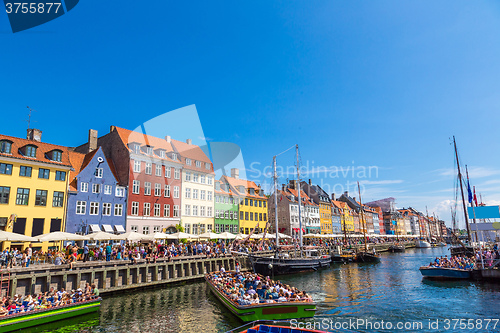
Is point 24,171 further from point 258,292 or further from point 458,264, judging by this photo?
point 458,264

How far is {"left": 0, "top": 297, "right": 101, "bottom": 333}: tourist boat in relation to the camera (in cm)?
1677

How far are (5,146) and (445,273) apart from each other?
153ft

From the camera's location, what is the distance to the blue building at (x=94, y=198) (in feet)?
124

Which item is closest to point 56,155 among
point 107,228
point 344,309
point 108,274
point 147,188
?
point 107,228

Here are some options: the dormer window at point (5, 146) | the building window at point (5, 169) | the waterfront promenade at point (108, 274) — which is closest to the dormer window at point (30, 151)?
the dormer window at point (5, 146)

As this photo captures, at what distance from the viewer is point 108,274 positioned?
91.2 ft

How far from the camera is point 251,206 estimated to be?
223 ft

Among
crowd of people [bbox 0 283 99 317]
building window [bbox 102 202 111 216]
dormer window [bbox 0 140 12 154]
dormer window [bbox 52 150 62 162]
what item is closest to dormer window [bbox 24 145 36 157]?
dormer window [bbox 0 140 12 154]

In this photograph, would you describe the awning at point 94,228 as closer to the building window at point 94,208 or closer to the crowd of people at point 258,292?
the building window at point 94,208

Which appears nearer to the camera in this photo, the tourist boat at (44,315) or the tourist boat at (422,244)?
the tourist boat at (44,315)

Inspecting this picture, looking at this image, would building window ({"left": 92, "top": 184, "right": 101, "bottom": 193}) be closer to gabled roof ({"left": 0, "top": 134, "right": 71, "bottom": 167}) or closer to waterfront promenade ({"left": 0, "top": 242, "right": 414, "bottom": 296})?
gabled roof ({"left": 0, "top": 134, "right": 71, "bottom": 167})

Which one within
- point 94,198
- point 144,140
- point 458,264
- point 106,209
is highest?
point 144,140

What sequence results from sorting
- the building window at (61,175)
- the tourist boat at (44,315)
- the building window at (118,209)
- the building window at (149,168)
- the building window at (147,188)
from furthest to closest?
the building window at (149,168), the building window at (147,188), the building window at (118,209), the building window at (61,175), the tourist boat at (44,315)

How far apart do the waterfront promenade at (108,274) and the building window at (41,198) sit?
12631 mm
